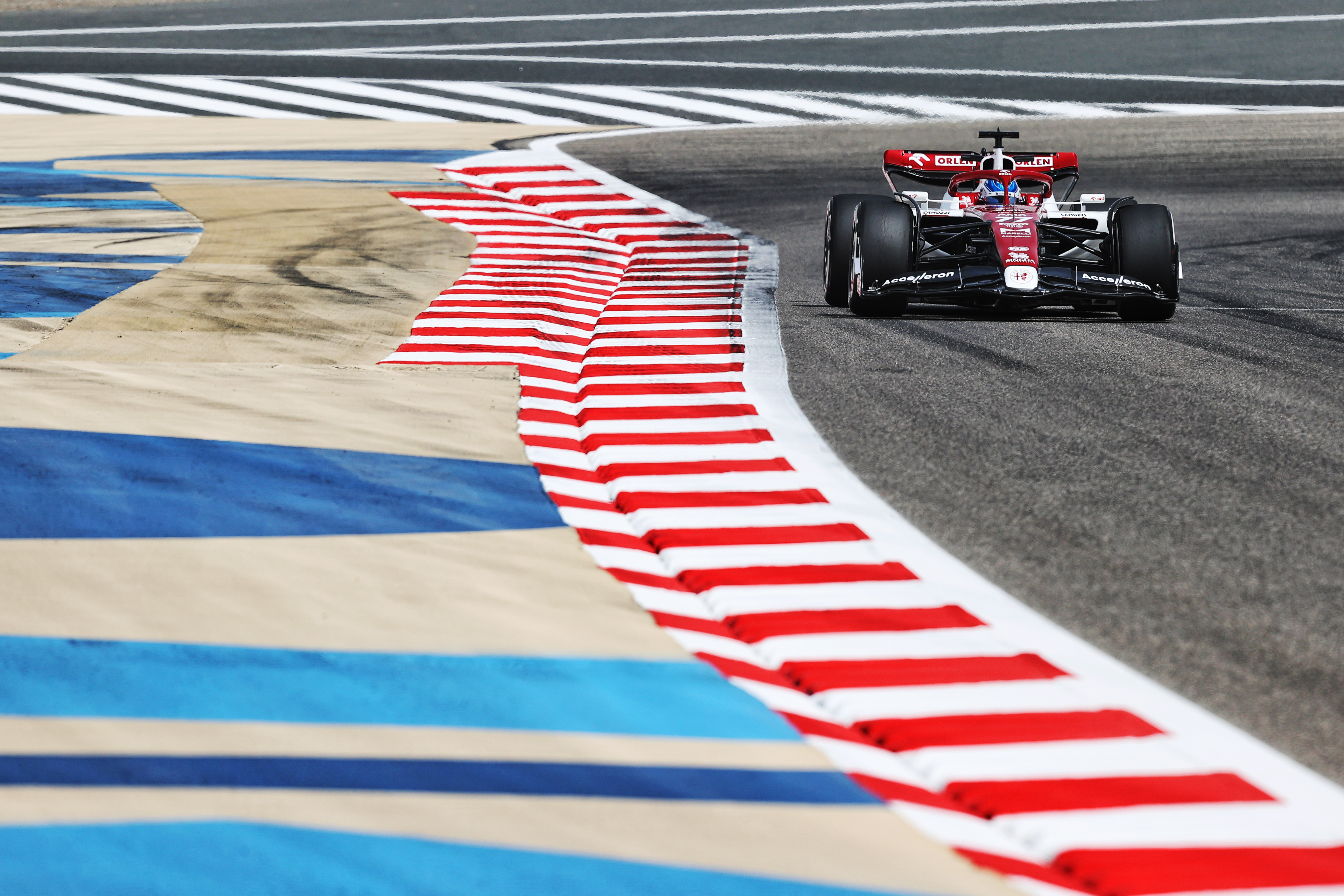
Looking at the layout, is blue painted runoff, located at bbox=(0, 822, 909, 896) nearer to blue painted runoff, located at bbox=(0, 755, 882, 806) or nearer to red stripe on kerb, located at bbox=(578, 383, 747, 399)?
blue painted runoff, located at bbox=(0, 755, 882, 806)

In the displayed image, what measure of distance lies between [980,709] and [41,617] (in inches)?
85.6

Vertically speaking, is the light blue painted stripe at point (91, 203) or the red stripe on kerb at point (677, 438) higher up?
the light blue painted stripe at point (91, 203)

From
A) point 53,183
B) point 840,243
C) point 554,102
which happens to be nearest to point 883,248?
point 840,243

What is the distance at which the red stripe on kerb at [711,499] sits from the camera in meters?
4.88

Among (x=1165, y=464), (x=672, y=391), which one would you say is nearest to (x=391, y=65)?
(x=672, y=391)

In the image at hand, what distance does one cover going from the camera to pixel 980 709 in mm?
3275

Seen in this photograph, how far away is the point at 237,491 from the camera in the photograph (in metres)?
4.70

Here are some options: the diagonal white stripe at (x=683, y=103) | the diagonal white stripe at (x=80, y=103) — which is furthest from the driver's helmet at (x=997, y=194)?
the diagonal white stripe at (x=80, y=103)

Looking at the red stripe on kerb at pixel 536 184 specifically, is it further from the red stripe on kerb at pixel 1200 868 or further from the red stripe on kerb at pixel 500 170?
→ the red stripe on kerb at pixel 1200 868

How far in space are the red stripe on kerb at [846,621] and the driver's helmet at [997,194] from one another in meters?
5.55

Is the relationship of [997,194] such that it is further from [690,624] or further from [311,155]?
[311,155]

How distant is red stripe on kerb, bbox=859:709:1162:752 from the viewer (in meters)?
3.12

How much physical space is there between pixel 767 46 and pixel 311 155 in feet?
35.7

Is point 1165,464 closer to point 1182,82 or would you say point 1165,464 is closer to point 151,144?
point 151,144
